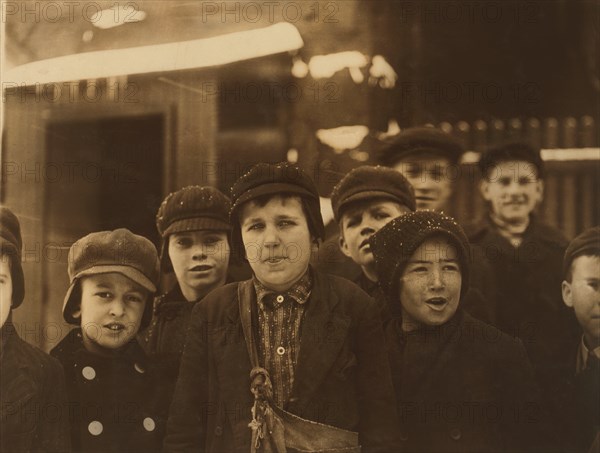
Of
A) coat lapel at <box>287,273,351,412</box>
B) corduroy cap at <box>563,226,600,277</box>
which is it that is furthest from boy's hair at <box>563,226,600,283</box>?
coat lapel at <box>287,273,351,412</box>

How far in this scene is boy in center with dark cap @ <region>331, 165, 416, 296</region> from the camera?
3520mm

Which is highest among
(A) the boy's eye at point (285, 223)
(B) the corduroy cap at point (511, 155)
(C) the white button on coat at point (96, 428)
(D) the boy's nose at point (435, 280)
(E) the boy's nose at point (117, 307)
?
(B) the corduroy cap at point (511, 155)

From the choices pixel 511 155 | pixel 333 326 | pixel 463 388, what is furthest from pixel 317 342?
pixel 511 155

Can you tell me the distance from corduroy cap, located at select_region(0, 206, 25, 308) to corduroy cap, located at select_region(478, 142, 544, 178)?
2.26 meters

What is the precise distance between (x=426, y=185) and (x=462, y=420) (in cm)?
111

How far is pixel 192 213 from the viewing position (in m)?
3.54

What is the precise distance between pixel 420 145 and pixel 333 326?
3.14ft

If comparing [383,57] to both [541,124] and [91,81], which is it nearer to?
[541,124]

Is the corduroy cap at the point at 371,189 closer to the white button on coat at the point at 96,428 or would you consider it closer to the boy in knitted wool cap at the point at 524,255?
the boy in knitted wool cap at the point at 524,255

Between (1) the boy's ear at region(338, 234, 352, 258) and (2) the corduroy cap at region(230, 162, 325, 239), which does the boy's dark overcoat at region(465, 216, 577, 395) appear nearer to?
(1) the boy's ear at region(338, 234, 352, 258)

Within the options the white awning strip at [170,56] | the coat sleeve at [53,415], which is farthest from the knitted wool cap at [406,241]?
the coat sleeve at [53,415]

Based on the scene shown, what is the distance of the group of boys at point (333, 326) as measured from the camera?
11.1ft

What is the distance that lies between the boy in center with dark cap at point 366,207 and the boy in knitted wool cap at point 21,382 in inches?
59.2

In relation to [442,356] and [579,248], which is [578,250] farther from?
[442,356]
